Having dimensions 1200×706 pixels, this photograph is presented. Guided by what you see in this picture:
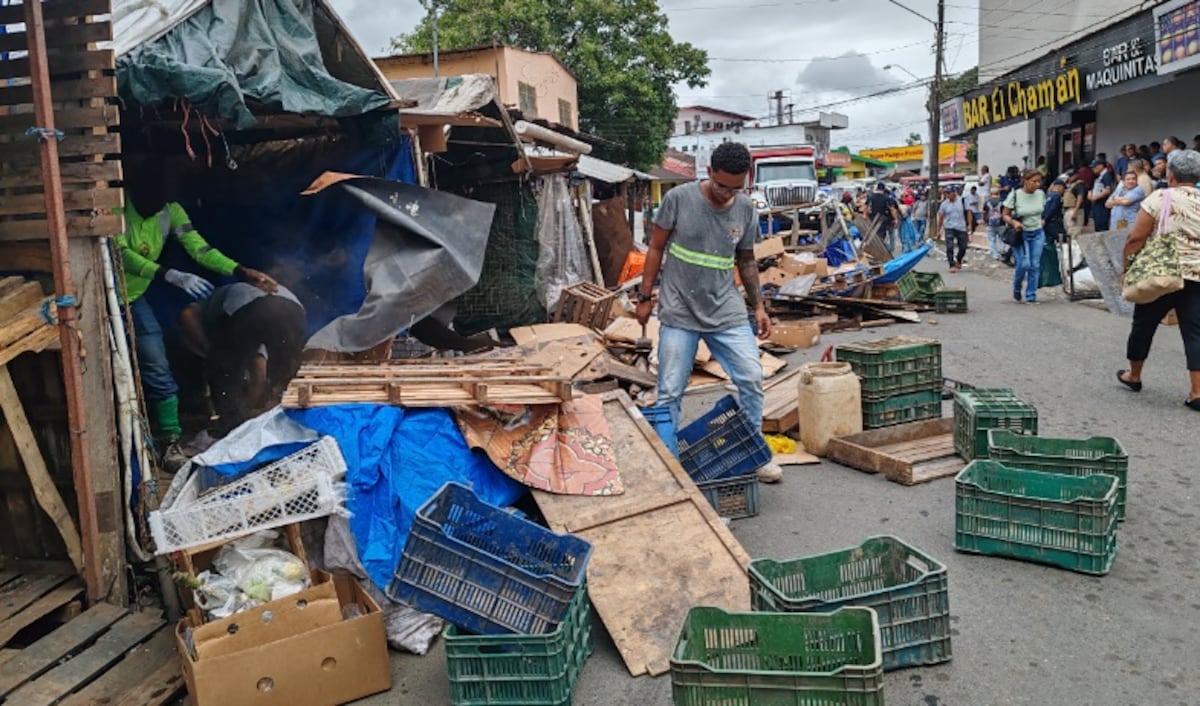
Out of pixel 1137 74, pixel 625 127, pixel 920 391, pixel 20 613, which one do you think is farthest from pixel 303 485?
pixel 625 127

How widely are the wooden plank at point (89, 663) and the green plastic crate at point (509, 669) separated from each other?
5.15 ft

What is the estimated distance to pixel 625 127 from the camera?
34812 millimetres

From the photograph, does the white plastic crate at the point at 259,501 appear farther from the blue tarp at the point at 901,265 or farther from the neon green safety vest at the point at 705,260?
the blue tarp at the point at 901,265

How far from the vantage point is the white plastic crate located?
3951mm

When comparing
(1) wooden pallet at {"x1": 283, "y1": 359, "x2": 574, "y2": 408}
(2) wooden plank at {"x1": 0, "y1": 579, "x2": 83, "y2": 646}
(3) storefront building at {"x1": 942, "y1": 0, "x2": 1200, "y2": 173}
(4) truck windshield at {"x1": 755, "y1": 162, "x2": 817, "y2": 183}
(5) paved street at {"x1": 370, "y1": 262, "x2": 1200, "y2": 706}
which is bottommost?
(5) paved street at {"x1": 370, "y1": 262, "x2": 1200, "y2": 706}

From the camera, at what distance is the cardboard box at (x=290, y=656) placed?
3.52m

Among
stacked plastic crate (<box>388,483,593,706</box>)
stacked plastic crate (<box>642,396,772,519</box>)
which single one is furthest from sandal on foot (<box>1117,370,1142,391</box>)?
stacked plastic crate (<box>388,483,593,706</box>)

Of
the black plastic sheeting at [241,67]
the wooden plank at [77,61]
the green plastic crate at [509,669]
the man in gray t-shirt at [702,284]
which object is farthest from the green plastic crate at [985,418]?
the wooden plank at [77,61]

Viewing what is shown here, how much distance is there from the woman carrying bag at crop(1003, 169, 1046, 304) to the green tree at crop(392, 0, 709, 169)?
2063 centimetres

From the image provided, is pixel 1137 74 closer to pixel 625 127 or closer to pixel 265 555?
pixel 265 555

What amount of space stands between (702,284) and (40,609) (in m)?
3.75

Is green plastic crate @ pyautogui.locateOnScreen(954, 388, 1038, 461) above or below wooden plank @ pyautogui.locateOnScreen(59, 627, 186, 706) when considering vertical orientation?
above

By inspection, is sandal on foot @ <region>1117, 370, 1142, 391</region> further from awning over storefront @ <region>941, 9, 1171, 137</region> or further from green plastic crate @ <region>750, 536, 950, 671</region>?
awning over storefront @ <region>941, 9, 1171, 137</region>

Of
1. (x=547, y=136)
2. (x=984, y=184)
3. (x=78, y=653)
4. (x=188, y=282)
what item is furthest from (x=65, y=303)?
(x=984, y=184)
